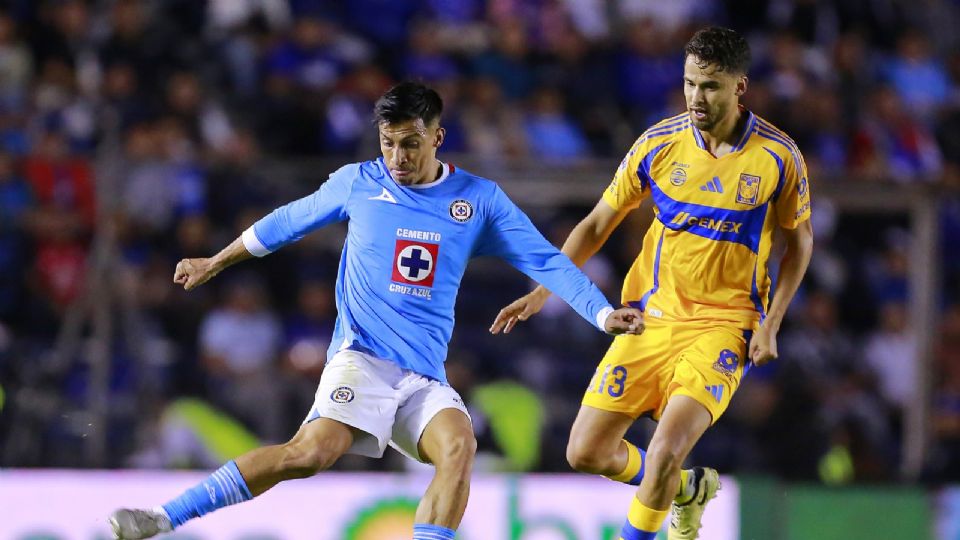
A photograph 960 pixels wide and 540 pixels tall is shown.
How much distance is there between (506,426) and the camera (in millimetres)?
10828

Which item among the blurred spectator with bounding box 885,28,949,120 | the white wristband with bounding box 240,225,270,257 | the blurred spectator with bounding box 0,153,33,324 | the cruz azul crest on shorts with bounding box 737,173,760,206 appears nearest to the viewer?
the cruz azul crest on shorts with bounding box 737,173,760,206

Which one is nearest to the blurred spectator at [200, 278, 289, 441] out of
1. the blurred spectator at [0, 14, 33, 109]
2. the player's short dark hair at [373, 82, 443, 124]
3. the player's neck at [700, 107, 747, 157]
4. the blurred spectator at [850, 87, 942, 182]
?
the blurred spectator at [0, 14, 33, 109]

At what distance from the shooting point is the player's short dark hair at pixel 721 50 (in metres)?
6.44

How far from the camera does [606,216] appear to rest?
23.3 ft

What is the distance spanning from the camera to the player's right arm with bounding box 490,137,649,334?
686 centimetres

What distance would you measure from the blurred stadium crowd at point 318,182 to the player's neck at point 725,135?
386 centimetres

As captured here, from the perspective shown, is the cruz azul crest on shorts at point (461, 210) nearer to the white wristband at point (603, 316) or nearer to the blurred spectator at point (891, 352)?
the white wristband at point (603, 316)

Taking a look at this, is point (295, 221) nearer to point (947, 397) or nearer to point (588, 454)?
point (588, 454)

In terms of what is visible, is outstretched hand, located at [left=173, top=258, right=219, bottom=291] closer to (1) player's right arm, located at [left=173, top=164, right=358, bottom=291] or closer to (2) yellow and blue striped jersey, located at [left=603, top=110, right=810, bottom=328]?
(1) player's right arm, located at [left=173, top=164, right=358, bottom=291]

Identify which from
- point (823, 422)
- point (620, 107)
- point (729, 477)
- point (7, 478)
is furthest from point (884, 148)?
point (7, 478)

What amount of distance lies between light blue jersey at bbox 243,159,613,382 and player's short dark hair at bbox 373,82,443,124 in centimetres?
35

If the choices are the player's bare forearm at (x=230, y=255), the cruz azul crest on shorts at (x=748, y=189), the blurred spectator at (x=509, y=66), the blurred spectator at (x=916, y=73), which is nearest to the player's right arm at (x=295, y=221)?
the player's bare forearm at (x=230, y=255)

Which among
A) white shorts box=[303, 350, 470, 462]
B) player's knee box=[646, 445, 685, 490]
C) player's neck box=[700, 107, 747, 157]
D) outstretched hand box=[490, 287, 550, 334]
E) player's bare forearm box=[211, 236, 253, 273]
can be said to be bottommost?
player's knee box=[646, 445, 685, 490]

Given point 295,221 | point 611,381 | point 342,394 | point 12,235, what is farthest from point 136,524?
point 12,235
